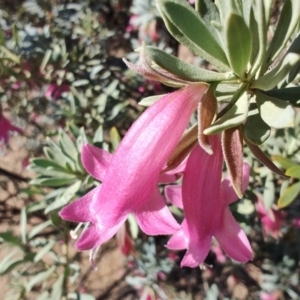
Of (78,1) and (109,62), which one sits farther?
(78,1)

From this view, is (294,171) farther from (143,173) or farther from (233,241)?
(143,173)

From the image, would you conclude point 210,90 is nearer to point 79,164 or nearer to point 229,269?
point 79,164

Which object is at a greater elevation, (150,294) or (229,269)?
(150,294)

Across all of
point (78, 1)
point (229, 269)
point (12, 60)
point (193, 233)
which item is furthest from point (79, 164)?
point (78, 1)

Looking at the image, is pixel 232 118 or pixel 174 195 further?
pixel 174 195

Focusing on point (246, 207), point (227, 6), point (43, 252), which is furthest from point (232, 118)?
point (43, 252)

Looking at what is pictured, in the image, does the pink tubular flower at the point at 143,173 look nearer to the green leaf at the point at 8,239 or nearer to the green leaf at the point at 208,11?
the green leaf at the point at 208,11

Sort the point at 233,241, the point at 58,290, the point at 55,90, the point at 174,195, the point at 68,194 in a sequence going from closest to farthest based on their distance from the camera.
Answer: the point at 233,241, the point at 174,195, the point at 68,194, the point at 58,290, the point at 55,90
